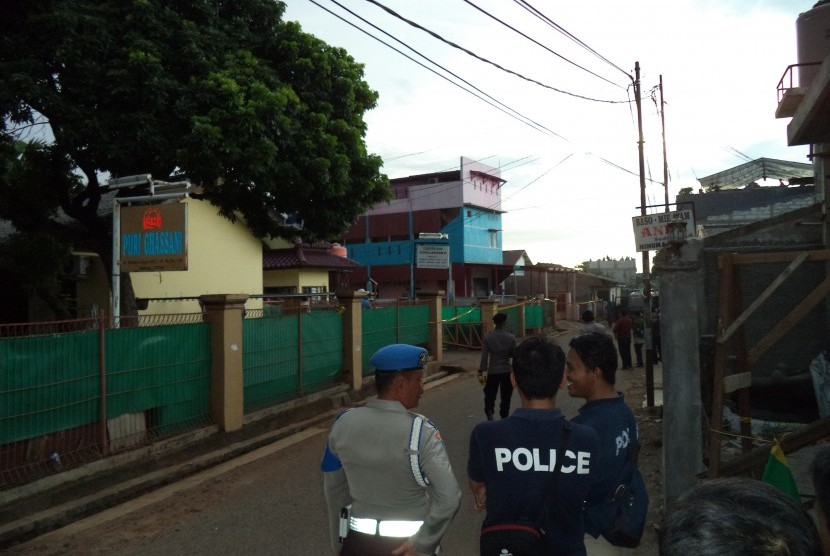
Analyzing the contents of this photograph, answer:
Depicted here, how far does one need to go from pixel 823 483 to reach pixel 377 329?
13.5 metres

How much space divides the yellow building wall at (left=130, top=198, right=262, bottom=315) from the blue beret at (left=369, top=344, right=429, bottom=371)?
1232 cm

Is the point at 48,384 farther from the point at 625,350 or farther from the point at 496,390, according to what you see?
the point at 625,350

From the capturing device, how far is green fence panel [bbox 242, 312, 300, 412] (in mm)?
9930

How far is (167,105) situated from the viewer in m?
10.9

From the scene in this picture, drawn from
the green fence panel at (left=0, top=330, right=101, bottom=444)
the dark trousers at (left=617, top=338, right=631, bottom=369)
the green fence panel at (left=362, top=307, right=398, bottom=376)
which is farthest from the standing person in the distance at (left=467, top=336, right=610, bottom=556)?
the dark trousers at (left=617, top=338, right=631, bottom=369)

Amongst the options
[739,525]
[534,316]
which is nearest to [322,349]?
[739,525]

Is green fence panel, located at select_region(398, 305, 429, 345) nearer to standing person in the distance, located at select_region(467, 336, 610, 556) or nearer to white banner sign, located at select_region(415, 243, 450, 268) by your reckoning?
white banner sign, located at select_region(415, 243, 450, 268)

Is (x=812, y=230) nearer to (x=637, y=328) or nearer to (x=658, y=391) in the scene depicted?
(x=658, y=391)

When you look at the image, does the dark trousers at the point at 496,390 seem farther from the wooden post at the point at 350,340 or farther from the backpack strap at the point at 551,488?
the backpack strap at the point at 551,488

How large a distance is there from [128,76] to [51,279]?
13.5ft

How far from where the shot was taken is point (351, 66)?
13.7m

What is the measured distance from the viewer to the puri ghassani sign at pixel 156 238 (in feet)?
30.1

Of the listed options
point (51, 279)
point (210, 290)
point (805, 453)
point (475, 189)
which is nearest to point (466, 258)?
point (475, 189)

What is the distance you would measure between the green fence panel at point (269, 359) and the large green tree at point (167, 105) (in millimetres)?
2695
